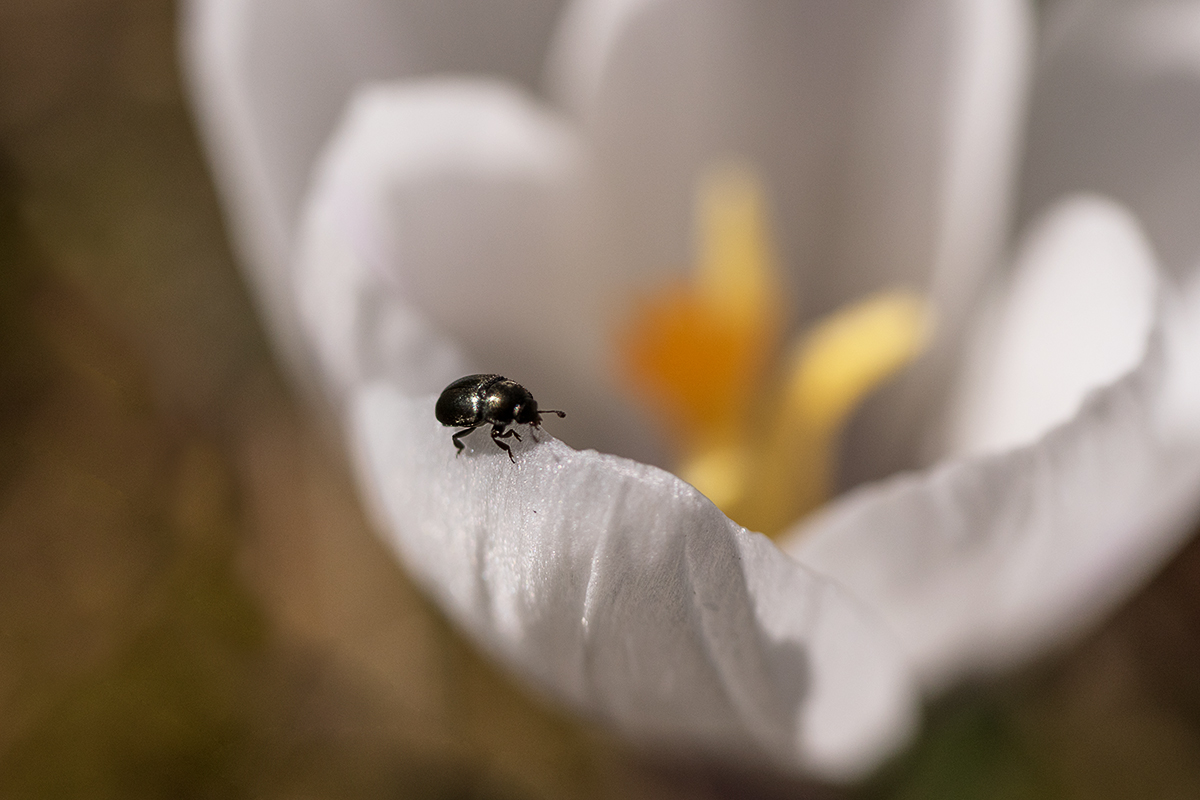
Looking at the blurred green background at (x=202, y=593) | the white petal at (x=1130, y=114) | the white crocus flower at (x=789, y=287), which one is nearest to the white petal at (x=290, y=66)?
the white crocus flower at (x=789, y=287)

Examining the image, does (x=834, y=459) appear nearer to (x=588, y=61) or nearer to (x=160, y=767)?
(x=588, y=61)

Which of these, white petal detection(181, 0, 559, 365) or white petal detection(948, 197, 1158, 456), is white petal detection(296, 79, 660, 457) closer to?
white petal detection(181, 0, 559, 365)

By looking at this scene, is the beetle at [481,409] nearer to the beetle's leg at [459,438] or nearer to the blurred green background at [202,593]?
the beetle's leg at [459,438]

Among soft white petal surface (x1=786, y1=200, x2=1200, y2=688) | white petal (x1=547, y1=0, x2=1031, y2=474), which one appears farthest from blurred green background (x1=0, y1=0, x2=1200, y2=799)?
white petal (x1=547, y1=0, x2=1031, y2=474)

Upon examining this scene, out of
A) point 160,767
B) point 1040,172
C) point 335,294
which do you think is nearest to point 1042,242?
point 1040,172

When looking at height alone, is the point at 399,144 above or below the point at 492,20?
below
